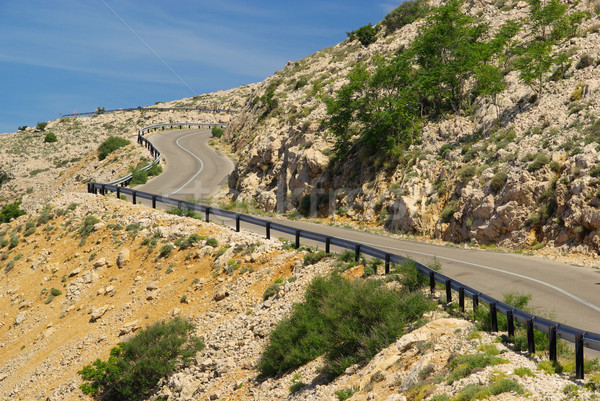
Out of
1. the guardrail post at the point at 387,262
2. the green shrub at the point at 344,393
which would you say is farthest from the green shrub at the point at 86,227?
the green shrub at the point at 344,393

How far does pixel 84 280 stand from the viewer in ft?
75.6

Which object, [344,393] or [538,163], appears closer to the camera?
[344,393]

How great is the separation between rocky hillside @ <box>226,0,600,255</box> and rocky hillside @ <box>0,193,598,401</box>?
9.11 m

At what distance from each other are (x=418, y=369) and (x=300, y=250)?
941cm

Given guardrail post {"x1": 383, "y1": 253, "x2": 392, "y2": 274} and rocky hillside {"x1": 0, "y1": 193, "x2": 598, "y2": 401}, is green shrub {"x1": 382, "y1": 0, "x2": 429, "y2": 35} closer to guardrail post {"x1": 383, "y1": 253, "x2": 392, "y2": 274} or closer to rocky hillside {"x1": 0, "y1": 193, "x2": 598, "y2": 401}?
rocky hillside {"x1": 0, "y1": 193, "x2": 598, "y2": 401}

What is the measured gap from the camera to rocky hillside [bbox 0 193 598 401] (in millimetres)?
10047

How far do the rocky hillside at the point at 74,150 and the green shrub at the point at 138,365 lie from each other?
25.6 metres

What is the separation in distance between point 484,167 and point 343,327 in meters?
15.5

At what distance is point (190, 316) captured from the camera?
18031mm

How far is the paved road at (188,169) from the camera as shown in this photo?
134ft

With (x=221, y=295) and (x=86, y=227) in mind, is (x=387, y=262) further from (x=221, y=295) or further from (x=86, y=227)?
(x=86, y=227)

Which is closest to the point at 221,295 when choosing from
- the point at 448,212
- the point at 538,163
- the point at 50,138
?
the point at 448,212

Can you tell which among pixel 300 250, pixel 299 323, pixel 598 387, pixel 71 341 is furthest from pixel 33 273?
pixel 598 387

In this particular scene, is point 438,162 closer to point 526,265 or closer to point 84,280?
point 526,265
